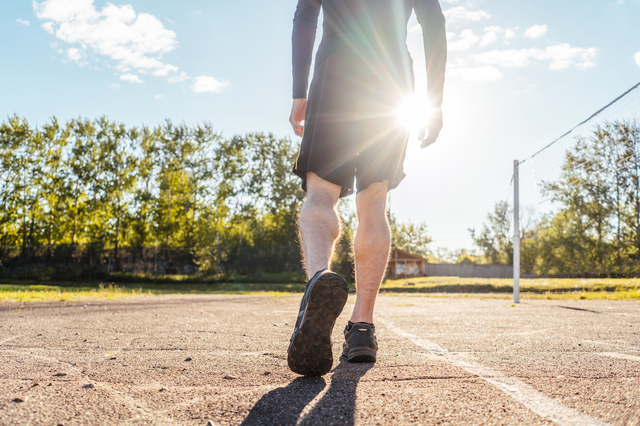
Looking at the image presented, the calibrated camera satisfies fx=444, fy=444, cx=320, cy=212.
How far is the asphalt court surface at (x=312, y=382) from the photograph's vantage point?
1143 millimetres

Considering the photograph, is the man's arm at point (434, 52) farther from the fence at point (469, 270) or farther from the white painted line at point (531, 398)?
the fence at point (469, 270)

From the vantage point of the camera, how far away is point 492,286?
23859 mm

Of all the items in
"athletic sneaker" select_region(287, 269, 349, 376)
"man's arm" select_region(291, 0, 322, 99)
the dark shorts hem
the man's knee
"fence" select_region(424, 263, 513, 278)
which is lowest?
"fence" select_region(424, 263, 513, 278)

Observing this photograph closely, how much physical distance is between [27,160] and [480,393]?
3521 centimetres

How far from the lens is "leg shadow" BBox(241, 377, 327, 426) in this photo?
3.61 feet

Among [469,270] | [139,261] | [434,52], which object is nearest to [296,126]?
[434,52]

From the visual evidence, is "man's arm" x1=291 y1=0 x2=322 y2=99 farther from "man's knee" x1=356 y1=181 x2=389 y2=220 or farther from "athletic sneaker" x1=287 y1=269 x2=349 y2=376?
"athletic sneaker" x1=287 y1=269 x2=349 y2=376

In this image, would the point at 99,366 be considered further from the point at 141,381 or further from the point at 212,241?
the point at 212,241

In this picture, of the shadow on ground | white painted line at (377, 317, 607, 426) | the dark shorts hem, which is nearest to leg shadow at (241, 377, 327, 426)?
the shadow on ground

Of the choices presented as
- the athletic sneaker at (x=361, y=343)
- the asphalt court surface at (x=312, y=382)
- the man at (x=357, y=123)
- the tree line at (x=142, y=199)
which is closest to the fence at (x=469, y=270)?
the tree line at (x=142, y=199)

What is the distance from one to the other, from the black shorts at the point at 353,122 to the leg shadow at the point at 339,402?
0.91 meters

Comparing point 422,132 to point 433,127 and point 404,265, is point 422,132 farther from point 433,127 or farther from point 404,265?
point 404,265

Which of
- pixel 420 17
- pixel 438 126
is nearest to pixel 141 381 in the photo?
pixel 438 126

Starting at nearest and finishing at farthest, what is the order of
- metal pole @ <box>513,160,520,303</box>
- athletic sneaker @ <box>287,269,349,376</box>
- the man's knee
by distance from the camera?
athletic sneaker @ <box>287,269,349,376</box> < the man's knee < metal pole @ <box>513,160,520,303</box>
